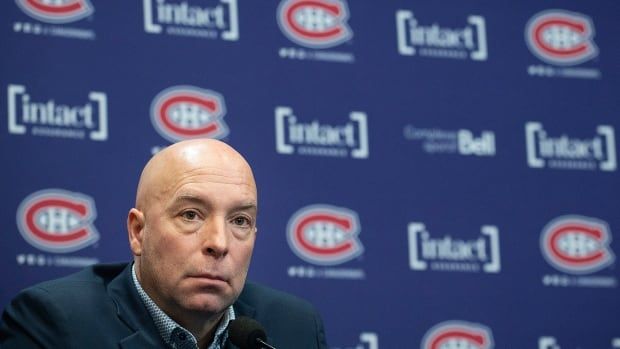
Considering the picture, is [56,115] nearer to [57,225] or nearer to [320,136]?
[57,225]

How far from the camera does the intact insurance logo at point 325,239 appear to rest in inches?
176

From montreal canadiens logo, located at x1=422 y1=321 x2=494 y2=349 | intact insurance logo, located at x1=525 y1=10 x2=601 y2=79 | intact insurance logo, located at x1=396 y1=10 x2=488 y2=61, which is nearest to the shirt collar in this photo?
montreal canadiens logo, located at x1=422 y1=321 x2=494 y2=349

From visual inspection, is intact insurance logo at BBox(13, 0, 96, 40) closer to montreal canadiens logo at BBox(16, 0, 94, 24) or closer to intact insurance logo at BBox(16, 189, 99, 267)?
montreal canadiens logo at BBox(16, 0, 94, 24)

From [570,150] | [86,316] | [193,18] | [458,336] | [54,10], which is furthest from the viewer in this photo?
[570,150]

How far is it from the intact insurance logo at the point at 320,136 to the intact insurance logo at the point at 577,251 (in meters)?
0.84

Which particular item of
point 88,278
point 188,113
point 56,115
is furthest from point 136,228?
point 188,113

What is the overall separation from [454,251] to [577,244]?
538 mm

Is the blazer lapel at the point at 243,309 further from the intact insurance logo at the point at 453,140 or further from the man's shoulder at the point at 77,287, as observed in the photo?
the intact insurance logo at the point at 453,140

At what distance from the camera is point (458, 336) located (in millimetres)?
4633

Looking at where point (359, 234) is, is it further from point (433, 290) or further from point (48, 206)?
point (48, 206)

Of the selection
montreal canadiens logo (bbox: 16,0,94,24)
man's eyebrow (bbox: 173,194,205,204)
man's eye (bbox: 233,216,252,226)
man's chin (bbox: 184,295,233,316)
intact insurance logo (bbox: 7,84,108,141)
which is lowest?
man's chin (bbox: 184,295,233,316)

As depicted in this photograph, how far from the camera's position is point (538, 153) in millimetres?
4926

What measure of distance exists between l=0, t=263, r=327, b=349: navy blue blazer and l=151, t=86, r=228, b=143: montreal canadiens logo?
4.46 feet

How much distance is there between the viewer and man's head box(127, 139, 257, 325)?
2795 mm
